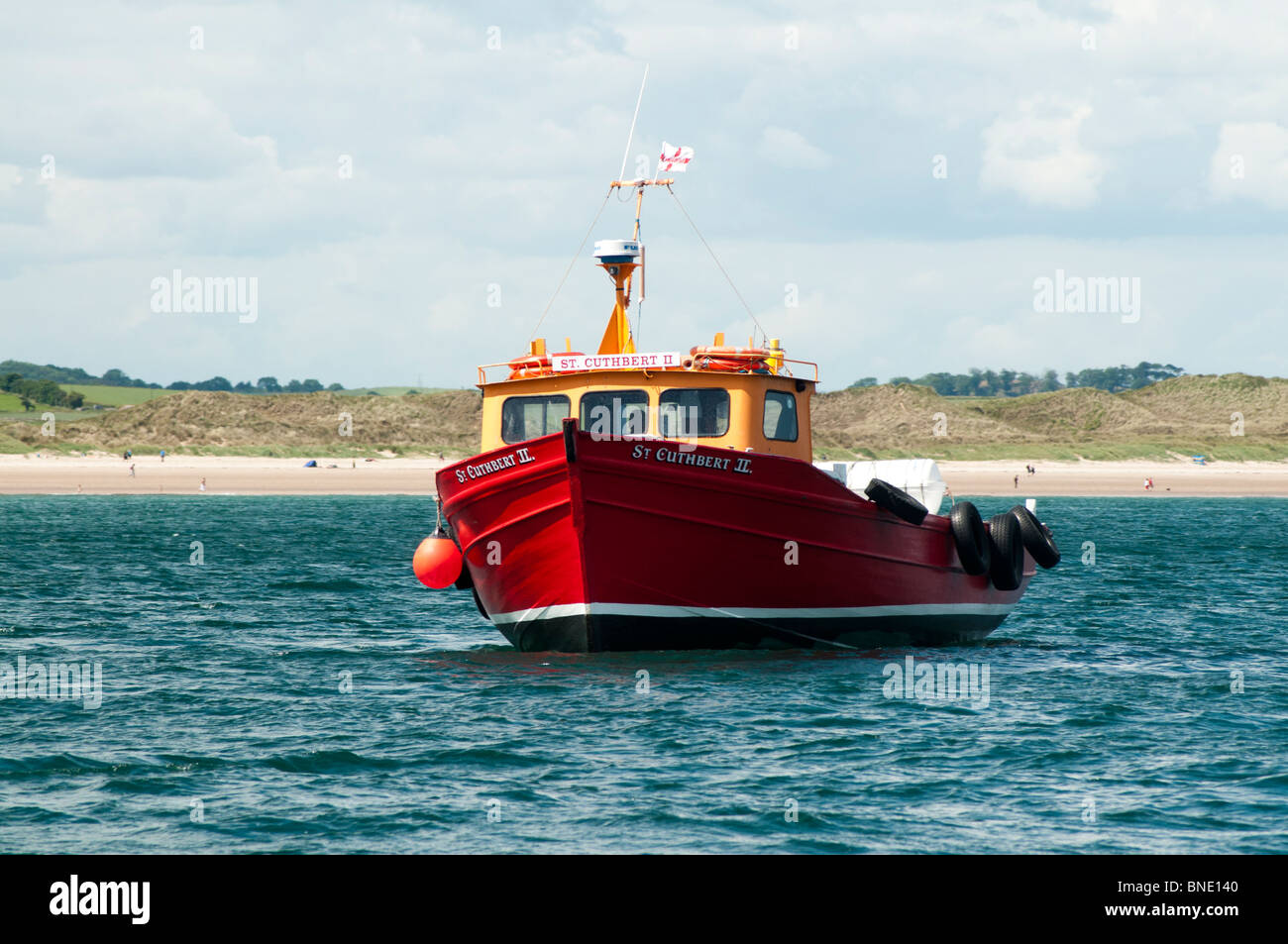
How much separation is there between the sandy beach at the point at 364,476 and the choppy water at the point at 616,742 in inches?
Result: 2440

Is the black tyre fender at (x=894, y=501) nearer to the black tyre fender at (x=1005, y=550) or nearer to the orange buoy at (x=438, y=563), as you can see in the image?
the black tyre fender at (x=1005, y=550)

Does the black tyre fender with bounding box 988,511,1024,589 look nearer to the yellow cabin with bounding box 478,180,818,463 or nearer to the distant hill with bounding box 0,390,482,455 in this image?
the yellow cabin with bounding box 478,180,818,463

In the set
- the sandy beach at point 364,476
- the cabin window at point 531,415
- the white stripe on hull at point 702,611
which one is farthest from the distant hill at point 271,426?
the white stripe on hull at point 702,611

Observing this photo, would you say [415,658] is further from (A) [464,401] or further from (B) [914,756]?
(A) [464,401]

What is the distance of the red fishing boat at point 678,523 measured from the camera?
16.5 meters

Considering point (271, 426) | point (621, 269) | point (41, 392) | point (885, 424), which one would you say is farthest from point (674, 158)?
point (41, 392)

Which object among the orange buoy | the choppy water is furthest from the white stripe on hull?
the orange buoy

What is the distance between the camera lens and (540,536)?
16938mm

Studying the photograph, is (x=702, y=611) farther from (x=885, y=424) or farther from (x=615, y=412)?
(x=885, y=424)

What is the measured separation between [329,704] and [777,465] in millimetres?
6389

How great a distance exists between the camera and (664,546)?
16750 millimetres

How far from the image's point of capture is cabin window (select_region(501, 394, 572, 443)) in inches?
744

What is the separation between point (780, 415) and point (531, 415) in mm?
3658

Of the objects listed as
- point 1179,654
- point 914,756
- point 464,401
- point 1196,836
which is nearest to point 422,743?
point 914,756
